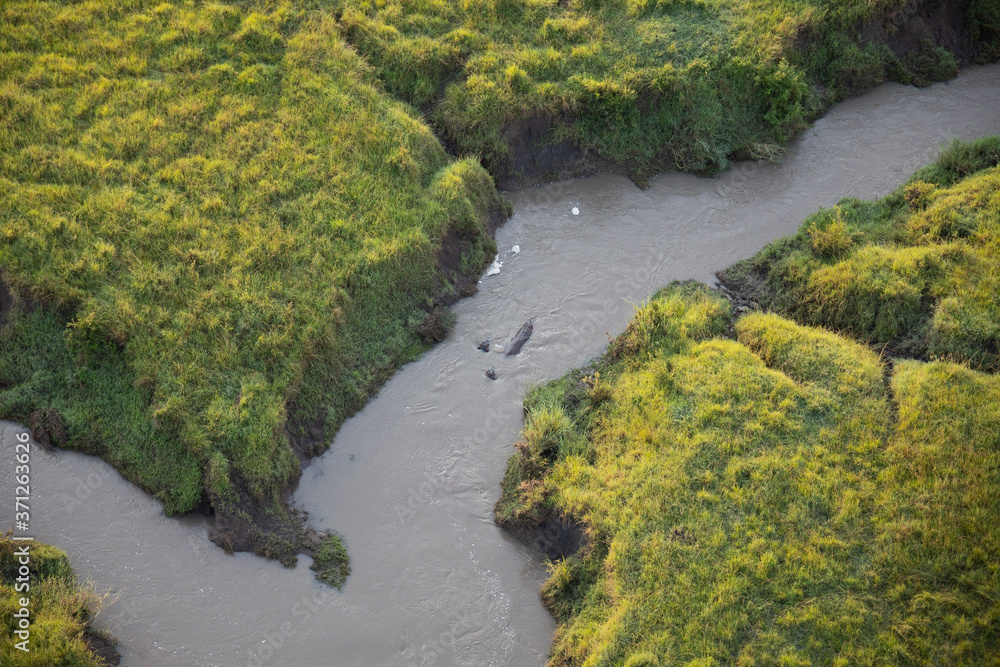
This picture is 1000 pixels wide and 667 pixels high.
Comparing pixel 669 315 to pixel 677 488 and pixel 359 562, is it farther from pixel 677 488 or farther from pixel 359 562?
pixel 359 562

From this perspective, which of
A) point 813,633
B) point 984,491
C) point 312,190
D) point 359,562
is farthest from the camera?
point 312,190

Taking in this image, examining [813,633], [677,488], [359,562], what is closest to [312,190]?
[359,562]

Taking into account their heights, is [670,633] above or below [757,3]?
below

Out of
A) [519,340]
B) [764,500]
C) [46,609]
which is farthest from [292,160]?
[764,500]

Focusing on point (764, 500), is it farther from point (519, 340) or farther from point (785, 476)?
point (519, 340)

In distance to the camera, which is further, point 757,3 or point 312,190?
point 757,3

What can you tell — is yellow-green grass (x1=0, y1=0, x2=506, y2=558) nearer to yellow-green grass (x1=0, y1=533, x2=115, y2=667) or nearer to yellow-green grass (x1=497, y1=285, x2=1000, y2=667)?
yellow-green grass (x1=0, y1=533, x2=115, y2=667)

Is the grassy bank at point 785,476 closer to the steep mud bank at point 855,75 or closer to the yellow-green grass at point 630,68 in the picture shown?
the yellow-green grass at point 630,68
